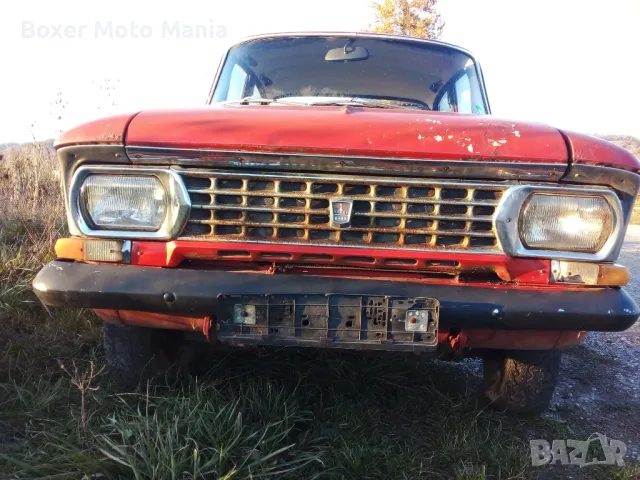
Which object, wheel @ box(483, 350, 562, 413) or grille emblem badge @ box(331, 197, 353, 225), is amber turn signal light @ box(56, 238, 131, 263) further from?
wheel @ box(483, 350, 562, 413)

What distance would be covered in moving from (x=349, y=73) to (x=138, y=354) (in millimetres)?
2104

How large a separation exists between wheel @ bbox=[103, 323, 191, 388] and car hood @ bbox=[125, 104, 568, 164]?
0.92 m

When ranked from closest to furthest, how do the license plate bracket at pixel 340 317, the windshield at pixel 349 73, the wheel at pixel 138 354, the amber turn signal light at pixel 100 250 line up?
the license plate bracket at pixel 340 317 → the amber turn signal light at pixel 100 250 → the wheel at pixel 138 354 → the windshield at pixel 349 73

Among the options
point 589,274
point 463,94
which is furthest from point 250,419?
point 463,94

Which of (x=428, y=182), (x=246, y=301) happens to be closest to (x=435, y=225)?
(x=428, y=182)

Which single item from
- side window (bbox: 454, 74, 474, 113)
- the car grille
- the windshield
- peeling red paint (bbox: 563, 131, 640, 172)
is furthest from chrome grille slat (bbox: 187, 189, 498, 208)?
side window (bbox: 454, 74, 474, 113)

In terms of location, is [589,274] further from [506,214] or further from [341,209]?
[341,209]

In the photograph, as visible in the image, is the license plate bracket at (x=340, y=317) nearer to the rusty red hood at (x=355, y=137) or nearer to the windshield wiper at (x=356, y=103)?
the rusty red hood at (x=355, y=137)

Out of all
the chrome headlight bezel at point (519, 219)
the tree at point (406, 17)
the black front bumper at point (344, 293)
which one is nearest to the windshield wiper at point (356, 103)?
the chrome headlight bezel at point (519, 219)

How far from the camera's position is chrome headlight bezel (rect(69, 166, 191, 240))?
191 cm

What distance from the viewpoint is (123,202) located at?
197cm

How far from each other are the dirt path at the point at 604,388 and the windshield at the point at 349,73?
1828 mm

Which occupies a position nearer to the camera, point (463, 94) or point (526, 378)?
point (526, 378)

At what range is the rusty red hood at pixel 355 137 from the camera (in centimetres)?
184
